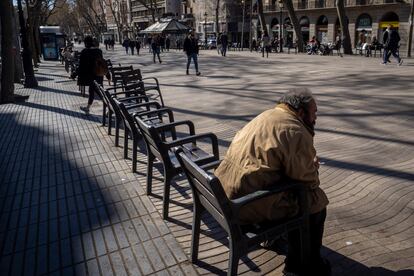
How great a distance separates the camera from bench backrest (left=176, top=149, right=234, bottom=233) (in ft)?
8.04

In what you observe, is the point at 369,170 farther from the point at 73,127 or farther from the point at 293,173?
the point at 73,127

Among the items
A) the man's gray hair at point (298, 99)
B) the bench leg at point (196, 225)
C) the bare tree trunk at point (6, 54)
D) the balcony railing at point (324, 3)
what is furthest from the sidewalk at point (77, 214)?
the balcony railing at point (324, 3)

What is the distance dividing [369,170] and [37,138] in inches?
227

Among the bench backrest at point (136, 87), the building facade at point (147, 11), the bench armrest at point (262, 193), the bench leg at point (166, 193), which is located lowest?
the bench leg at point (166, 193)

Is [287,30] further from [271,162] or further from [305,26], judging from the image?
[271,162]

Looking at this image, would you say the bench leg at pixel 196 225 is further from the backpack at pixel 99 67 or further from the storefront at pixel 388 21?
the storefront at pixel 388 21

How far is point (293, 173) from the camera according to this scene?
2635 millimetres

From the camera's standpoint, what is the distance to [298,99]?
8.91 ft

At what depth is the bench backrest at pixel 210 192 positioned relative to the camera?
245 centimetres

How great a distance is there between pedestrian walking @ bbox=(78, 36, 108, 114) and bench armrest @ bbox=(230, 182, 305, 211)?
7.60m

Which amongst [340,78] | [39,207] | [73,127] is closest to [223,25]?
[340,78]

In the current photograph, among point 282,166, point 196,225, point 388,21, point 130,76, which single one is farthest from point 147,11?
point 282,166

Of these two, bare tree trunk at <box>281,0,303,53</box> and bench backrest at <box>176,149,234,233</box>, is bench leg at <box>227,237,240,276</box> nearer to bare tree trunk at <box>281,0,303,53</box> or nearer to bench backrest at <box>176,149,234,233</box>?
bench backrest at <box>176,149,234,233</box>

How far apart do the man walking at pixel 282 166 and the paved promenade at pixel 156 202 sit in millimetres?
407
